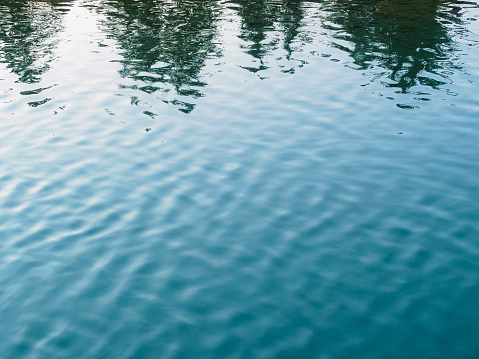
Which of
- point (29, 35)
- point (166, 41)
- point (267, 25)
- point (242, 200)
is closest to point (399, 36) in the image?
point (267, 25)

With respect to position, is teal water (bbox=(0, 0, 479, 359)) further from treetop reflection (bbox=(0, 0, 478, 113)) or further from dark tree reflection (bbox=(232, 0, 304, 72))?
dark tree reflection (bbox=(232, 0, 304, 72))

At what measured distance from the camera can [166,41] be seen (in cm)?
2394

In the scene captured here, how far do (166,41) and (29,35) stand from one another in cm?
682

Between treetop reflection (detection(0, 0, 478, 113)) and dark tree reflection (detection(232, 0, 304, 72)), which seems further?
dark tree reflection (detection(232, 0, 304, 72))

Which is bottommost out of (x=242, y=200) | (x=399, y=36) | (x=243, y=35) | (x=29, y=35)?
(x=242, y=200)

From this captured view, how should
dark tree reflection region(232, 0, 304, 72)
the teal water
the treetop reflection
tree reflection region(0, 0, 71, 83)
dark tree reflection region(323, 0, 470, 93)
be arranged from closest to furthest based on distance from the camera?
the teal water → dark tree reflection region(323, 0, 470, 93) → the treetop reflection → tree reflection region(0, 0, 71, 83) → dark tree reflection region(232, 0, 304, 72)

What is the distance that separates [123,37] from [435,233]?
18.2 metres

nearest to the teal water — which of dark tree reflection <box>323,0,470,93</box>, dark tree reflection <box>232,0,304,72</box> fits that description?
dark tree reflection <box>323,0,470,93</box>

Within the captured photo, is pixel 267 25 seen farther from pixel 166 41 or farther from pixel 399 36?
pixel 399 36

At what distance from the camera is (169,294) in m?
9.44

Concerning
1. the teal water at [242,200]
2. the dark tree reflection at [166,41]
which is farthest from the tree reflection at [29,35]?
the dark tree reflection at [166,41]

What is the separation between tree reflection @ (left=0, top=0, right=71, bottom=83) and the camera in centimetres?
2150

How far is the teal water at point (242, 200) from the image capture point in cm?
870

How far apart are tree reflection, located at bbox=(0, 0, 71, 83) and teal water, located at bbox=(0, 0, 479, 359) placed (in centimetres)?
21
